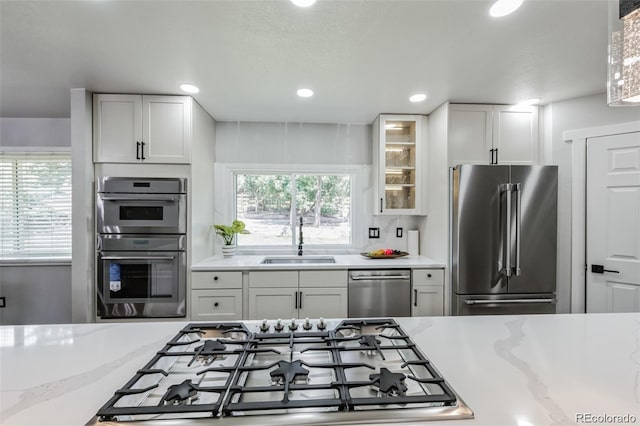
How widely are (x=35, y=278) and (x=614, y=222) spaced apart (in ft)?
18.5

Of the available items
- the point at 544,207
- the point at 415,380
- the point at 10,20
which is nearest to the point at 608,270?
the point at 544,207

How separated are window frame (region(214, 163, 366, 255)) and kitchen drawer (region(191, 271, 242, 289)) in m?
0.72

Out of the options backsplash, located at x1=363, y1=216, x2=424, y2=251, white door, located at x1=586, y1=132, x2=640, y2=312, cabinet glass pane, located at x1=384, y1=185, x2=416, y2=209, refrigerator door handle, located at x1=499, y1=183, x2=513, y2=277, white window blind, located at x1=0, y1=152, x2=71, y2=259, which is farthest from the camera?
backsplash, located at x1=363, y1=216, x2=424, y2=251

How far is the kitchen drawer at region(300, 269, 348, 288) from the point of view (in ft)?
8.86

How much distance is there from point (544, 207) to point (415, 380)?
244 cm

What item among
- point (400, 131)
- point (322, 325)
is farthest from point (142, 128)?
point (400, 131)

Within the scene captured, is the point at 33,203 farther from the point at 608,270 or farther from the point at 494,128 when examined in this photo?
the point at 608,270

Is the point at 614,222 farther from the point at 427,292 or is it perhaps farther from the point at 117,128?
the point at 117,128

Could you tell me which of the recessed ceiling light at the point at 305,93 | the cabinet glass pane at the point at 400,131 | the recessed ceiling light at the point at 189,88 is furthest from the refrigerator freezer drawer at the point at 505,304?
the recessed ceiling light at the point at 189,88

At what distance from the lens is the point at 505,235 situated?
2.48 m

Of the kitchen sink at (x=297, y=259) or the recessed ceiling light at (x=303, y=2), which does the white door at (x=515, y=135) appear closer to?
the kitchen sink at (x=297, y=259)

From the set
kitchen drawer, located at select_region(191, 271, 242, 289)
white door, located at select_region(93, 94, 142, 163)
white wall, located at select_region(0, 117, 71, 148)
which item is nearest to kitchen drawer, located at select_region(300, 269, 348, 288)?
kitchen drawer, located at select_region(191, 271, 242, 289)

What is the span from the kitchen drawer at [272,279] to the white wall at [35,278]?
2.31 m

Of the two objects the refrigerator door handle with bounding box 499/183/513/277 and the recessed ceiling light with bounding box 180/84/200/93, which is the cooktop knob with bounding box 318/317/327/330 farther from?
the recessed ceiling light with bounding box 180/84/200/93
